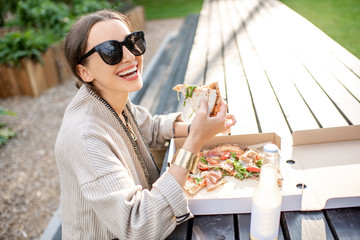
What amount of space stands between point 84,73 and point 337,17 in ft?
31.3

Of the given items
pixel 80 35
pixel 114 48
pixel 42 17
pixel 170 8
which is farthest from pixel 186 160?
pixel 170 8

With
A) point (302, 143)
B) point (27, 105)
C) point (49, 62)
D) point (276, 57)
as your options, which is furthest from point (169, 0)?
point (302, 143)

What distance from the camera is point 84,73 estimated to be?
5.70 ft

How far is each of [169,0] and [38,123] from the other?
12.4 m

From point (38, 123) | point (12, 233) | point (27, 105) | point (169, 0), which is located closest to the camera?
point (12, 233)

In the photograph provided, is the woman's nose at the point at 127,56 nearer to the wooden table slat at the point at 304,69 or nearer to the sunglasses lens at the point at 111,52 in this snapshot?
the sunglasses lens at the point at 111,52

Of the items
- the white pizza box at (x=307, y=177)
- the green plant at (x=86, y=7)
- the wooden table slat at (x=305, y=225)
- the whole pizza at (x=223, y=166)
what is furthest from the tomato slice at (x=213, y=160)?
the green plant at (x=86, y=7)

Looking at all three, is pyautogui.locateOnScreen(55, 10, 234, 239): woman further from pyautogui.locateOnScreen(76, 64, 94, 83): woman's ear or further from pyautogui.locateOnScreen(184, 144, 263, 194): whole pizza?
pyautogui.locateOnScreen(184, 144, 263, 194): whole pizza

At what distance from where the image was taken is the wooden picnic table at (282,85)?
1.37m

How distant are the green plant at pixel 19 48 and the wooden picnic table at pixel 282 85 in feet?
12.3

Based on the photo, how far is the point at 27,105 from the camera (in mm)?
6250

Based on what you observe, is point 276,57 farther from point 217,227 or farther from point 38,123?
point 38,123

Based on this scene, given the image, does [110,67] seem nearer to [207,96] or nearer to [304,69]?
[207,96]

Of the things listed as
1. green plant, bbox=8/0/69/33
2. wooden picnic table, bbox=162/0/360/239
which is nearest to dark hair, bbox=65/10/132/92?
wooden picnic table, bbox=162/0/360/239
